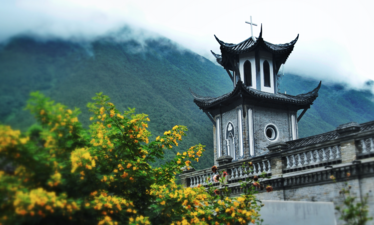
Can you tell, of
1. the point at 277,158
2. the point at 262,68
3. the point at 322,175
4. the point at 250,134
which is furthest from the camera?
the point at 262,68

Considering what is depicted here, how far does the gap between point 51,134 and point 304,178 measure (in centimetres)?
807

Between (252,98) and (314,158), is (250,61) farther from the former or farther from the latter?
(314,158)

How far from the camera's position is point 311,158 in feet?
36.1

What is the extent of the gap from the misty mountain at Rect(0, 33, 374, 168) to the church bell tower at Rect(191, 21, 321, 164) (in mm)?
7040

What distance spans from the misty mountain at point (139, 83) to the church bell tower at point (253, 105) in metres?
7.04

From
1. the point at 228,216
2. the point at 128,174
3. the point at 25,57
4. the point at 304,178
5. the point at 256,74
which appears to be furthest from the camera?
the point at 256,74

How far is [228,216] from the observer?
357 inches

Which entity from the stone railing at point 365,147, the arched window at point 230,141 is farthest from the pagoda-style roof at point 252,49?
the stone railing at point 365,147

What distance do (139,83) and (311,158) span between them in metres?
33.6

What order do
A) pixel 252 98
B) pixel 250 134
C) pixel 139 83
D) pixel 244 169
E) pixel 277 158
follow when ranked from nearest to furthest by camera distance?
pixel 277 158
pixel 244 169
pixel 250 134
pixel 252 98
pixel 139 83

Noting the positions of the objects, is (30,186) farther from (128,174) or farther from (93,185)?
(128,174)

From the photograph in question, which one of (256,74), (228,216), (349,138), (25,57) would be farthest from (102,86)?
(256,74)

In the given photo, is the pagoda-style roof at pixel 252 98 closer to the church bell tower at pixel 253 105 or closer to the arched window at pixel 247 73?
the church bell tower at pixel 253 105

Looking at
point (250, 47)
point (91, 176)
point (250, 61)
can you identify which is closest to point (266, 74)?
point (250, 61)
